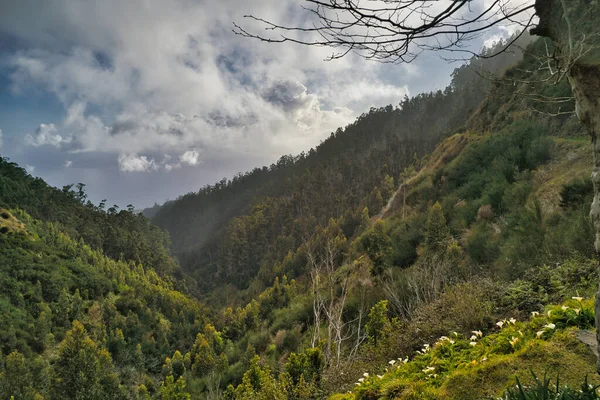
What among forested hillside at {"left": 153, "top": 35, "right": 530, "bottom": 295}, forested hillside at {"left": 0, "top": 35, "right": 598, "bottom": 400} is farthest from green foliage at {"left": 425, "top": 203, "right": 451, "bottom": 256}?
forested hillside at {"left": 153, "top": 35, "right": 530, "bottom": 295}

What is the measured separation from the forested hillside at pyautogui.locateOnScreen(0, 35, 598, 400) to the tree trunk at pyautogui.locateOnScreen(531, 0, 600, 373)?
232 mm

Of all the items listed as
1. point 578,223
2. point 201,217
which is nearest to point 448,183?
point 578,223

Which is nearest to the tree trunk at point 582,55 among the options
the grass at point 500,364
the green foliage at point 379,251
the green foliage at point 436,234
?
the grass at point 500,364

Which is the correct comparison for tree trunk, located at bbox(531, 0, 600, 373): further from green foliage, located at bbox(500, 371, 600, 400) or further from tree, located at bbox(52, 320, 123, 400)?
tree, located at bbox(52, 320, 123, 400)

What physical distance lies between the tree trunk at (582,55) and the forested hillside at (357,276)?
23 cm

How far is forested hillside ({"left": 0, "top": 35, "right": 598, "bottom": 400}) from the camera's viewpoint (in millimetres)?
3867

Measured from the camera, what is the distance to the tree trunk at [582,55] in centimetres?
195

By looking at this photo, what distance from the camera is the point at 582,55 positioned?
6.26 feet

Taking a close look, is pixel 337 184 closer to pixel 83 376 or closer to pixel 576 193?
pixel 83 376

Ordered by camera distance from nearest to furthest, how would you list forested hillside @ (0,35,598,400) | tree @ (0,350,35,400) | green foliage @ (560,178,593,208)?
forested hillside @ (0,35,598,400) → green foliage @ (560,178,593,208) → tree @ (0,350,35,400)

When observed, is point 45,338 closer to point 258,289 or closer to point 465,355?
point 258,289

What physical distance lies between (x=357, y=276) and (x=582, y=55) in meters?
17.1

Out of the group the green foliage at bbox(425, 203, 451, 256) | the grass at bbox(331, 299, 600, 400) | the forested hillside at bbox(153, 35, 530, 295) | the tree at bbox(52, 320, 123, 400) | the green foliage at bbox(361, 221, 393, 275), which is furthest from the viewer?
the forested hillside at bbox(153, 35, 530, 295)

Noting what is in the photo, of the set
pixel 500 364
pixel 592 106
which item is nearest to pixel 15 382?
pixel 500 364
